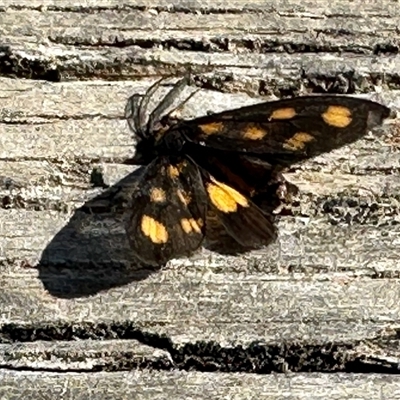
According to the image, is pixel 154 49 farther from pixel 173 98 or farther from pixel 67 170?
pixel 67 170

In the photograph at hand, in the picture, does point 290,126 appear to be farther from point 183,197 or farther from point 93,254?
point 93,254

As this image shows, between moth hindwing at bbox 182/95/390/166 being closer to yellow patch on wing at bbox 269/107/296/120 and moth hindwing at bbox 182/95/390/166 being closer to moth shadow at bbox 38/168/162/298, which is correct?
yellow patch on wing at bbox 269/107/296/120

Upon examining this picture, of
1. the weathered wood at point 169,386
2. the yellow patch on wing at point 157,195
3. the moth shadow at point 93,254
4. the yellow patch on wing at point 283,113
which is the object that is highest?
the yellow patch on wing at point 283,113

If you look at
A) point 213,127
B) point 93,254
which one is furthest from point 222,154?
point 93,254

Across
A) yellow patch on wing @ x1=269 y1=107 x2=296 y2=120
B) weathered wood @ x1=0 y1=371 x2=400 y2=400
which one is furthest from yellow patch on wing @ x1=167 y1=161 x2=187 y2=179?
weathered wood @ x1=0 y1=371 x2=400 y2=400

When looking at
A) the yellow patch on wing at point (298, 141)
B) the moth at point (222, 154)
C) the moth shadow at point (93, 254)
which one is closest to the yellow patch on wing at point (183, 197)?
the moth at point (222, 154)

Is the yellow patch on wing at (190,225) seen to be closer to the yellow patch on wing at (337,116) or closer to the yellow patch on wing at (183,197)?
the yellow patch on wing at (183,197)

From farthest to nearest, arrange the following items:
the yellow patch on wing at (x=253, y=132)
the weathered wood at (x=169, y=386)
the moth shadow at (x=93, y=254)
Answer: the yellow patch on wing at (x=253, y=132) < the moth shadow at (x=93, y=254) < the weathered wood at (x=169, y=386)
